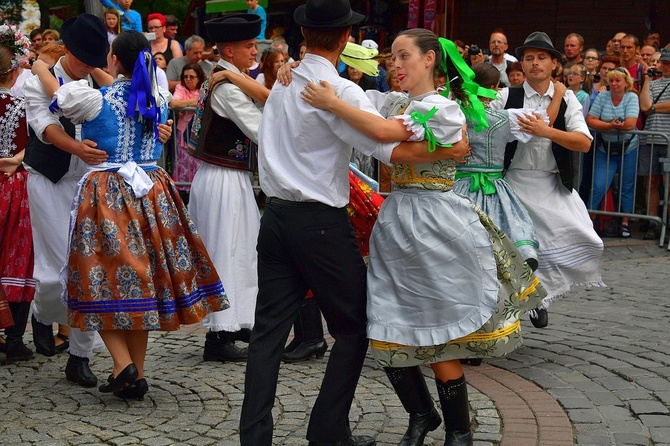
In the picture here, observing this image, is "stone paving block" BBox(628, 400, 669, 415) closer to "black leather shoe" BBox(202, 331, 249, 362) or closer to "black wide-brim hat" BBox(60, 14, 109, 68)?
"black leather shoe" BBox(202, 331, 249, 362)

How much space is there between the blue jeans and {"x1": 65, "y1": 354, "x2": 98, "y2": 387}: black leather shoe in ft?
21.2

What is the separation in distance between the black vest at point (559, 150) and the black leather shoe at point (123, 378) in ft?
8.50

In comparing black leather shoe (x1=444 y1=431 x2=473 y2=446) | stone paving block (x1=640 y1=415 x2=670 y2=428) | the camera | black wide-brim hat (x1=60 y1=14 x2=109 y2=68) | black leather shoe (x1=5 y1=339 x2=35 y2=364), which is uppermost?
the camera

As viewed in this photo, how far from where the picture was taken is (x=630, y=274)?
28.5ft

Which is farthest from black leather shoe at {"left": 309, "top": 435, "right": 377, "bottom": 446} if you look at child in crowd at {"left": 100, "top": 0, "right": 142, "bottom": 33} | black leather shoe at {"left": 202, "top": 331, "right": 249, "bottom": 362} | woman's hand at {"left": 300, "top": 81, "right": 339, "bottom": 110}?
child in crowd at {"left": 100, "top": 0, "right": 142, "bottom": 33}

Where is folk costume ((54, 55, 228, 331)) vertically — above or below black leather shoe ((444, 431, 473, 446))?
above

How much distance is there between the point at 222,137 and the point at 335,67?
5.61 ft

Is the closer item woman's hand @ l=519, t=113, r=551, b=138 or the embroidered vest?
the embroidered vest

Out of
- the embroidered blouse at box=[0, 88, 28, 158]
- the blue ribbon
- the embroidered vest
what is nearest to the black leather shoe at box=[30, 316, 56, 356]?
the embroidered blouse at box=[0, 88, 28, 158]

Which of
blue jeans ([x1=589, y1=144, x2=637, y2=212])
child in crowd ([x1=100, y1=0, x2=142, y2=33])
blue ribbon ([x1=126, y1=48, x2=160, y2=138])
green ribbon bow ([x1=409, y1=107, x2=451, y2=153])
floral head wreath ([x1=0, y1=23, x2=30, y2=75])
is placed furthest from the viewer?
child in crowd ([x1=100, y1=0, x2=142, y2=33])

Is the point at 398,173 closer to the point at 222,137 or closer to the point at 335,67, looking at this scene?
the point at 335,67

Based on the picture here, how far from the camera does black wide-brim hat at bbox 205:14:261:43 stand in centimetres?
564

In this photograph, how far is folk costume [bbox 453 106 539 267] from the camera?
Answer: 19.0 ft

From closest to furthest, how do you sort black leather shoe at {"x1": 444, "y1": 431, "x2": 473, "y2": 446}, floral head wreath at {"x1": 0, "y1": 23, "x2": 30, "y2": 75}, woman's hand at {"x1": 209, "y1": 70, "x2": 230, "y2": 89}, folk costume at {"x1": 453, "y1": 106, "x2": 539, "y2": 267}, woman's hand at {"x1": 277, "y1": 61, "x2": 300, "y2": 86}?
1. woman's hand at {"x1": 277, "y1": 61, "x2": 300, "y2": 86}
2. black leather shoe at {"x1": 444, "y1": 431, "x2": 473, "y2": 446}
3. woman's hand at {"x1": 209, "y1": 70, "x2": 230, "y2": 89}
4. folk costume at {"x1": 453, "y1": 106, "x2": 539, "y2": 267}
5. floral head wreath at {"x1": 0, "y1": 23, "x2": 30, "y2": 75}
